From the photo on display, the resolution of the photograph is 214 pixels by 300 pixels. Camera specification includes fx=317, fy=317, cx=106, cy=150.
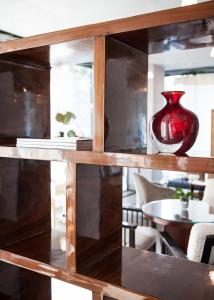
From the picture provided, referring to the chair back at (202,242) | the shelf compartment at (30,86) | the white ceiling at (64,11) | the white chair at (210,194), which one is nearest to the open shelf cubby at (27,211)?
the shelf compartment at (30,86)

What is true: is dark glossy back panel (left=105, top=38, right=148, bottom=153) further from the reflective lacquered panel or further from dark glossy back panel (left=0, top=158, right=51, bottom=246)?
the reflective lacquered panel

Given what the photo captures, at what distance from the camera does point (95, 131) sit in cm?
93

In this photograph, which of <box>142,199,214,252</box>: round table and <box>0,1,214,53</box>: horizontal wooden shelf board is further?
<box>142,199,214,252</box>: round table

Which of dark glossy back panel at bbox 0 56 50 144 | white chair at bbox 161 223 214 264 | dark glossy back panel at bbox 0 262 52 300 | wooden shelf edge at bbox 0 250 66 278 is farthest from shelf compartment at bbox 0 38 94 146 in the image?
white chair at bbox 161 223 214 264

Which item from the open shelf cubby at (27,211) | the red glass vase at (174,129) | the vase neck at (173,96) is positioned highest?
the vase neck at (173,96)

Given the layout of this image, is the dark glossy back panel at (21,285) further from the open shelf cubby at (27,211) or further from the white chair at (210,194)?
the white chair at (210,194)

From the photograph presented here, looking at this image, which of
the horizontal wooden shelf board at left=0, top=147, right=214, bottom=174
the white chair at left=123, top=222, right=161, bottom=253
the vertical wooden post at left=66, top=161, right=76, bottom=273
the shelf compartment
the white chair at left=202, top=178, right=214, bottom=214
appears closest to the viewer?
the horizontal wooden shelf board at left=0, top=147, right=214, bottom=174

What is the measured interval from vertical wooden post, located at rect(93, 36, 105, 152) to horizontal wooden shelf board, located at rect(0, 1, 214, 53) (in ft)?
0.12

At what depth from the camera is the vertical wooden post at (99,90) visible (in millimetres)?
913

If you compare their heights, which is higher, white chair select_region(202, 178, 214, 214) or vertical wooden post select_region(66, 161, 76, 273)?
vertical wooden post select_region(66, 161, 76, 273)

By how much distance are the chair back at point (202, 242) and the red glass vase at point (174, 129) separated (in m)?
1.25

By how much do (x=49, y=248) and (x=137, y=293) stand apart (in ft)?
1.45

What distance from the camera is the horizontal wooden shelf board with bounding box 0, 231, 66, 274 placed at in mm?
1052

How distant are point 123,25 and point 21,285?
1.14 metres
